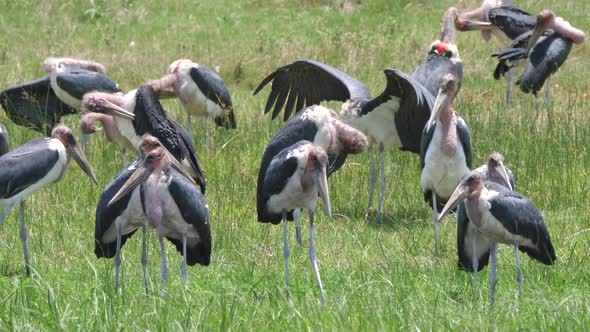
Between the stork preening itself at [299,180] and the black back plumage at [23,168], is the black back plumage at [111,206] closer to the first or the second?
the stork preening itself at [299,180]

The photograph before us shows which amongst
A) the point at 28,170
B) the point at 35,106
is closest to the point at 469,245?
the point at 28,170

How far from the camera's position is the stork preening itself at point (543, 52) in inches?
359

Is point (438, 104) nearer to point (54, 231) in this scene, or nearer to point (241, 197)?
point (241, 197)

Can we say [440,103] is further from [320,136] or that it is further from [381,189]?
[381,189]

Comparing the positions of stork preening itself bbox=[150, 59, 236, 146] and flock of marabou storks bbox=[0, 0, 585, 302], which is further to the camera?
stork preening itself bbox=[150, 59, 236, 146]

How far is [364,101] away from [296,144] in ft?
6.50

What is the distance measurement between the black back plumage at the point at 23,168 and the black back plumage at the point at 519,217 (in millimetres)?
2223

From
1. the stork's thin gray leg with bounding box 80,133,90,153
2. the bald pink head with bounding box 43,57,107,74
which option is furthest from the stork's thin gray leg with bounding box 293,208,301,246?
the bald pink head with bounding box 43,57,107,74

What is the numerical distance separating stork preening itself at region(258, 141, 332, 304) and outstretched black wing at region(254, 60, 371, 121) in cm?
217

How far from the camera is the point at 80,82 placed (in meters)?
8.83

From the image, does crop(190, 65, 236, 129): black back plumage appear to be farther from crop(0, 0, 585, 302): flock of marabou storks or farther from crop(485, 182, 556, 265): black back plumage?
crop(485, 182, 556, 265): black back plumage

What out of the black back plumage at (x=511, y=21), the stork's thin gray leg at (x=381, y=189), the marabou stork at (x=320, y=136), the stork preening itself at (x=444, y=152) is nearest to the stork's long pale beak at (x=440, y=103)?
the stork preening itself at (x=444, y=152)

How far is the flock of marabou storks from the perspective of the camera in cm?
488

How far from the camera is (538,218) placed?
4.85 meters
